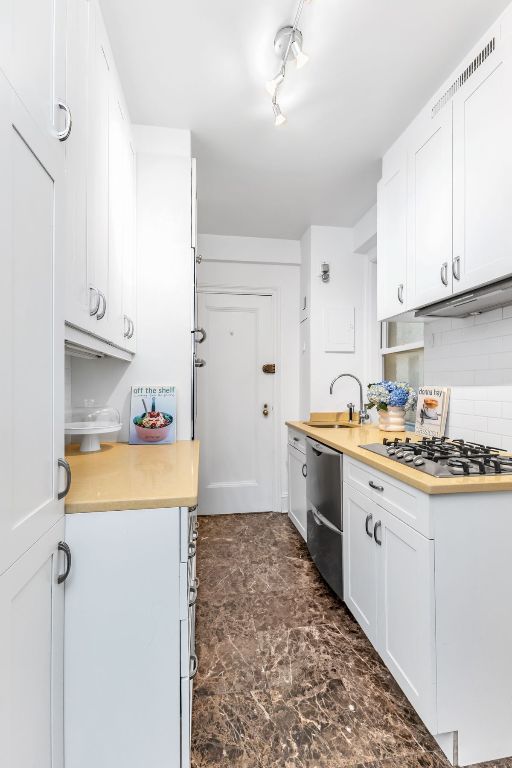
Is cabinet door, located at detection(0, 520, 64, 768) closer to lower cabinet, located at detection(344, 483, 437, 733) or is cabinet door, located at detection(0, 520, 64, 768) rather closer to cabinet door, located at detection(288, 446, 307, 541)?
lower cabinet, located at detection(344, 483, 437, 733)

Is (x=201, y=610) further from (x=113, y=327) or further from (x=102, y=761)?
(x=113, y=327)

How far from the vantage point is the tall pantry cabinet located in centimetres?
64

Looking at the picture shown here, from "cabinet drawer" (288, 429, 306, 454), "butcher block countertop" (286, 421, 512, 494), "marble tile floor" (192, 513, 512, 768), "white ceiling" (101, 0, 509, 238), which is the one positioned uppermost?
"white ceiling" (101, 0, 509, 238)

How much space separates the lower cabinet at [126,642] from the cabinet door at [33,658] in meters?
0.04

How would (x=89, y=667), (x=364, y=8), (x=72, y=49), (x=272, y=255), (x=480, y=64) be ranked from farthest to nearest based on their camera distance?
(x=272, y=255), (x=480, y=64), (x=364, y=8), (x=72, y=49), (x=89, y=667)

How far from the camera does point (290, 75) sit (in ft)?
5.31

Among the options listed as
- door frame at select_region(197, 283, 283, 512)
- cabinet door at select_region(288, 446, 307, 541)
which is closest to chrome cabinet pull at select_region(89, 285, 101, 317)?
cabinet door at select_region(288, 446, 307, 541)

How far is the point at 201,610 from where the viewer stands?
1907mm

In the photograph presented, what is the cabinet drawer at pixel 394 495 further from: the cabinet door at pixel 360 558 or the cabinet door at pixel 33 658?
the cabinet door at pixel 33 658

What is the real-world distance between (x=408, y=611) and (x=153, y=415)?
143 cm

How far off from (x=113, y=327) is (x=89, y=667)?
1.14 m

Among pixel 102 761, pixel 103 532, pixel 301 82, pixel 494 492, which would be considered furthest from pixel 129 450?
pixel 301 82

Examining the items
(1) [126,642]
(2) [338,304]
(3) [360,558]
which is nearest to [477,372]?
(3) [360,558]

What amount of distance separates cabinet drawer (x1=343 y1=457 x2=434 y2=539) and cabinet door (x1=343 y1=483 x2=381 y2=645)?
5cm
